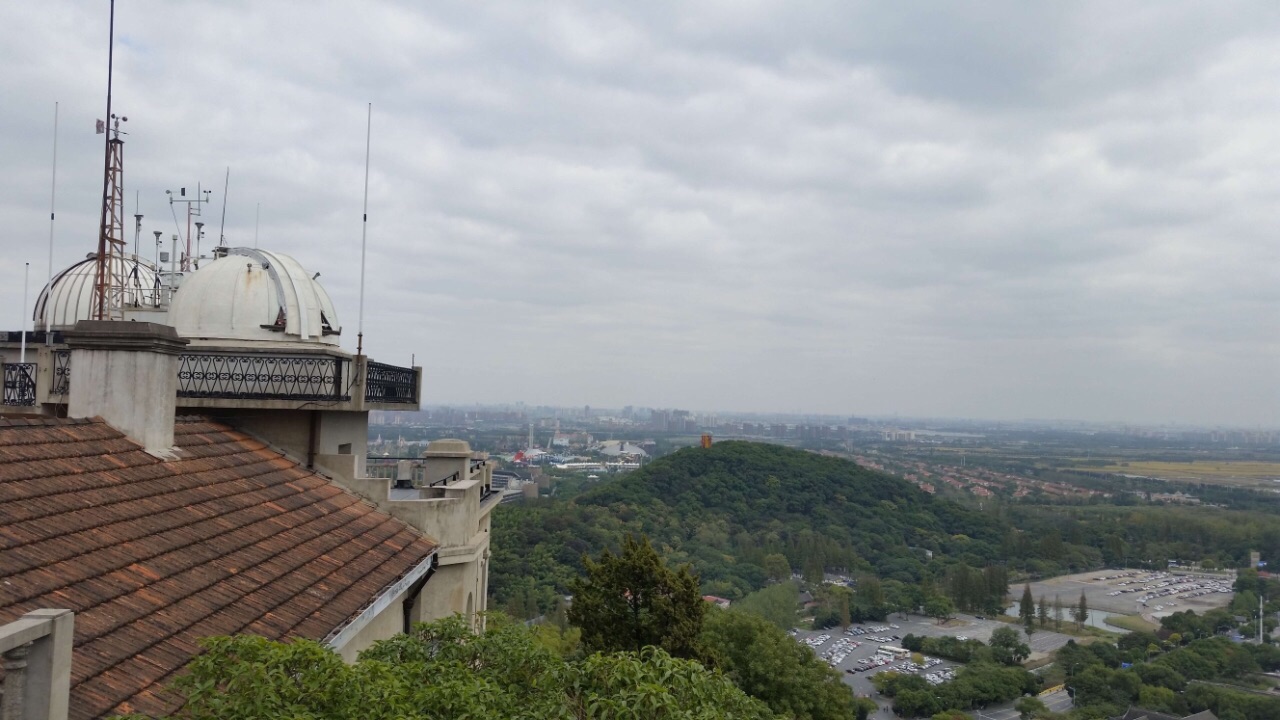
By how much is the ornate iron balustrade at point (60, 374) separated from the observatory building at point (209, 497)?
0.02 metres

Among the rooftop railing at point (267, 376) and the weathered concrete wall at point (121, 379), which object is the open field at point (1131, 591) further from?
the weathered concrete wall at point (121, 379)

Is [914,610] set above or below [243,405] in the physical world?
below

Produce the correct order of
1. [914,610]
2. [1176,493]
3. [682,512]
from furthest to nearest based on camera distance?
[1176,493] → [682,512] → [914,610]

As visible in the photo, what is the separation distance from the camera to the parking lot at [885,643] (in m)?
65.4

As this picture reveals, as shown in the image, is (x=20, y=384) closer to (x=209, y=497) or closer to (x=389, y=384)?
(x=209, y=497)

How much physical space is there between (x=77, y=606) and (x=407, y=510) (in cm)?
587

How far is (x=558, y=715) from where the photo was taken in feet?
A: 17.3

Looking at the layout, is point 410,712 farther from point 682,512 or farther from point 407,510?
point 682,512

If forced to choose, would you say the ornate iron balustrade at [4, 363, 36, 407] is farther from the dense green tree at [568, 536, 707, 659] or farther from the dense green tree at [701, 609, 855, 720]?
the dense green tree at [701, 609, 855, 720]

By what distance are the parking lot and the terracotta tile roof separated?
55334 mm

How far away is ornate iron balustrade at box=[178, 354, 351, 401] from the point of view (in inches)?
447

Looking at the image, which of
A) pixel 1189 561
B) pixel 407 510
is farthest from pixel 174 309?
pixel 1189 561

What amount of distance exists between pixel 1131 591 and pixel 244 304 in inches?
4566

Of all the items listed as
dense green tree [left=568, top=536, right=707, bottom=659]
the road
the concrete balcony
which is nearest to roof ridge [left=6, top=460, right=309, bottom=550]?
the concrete balcony
